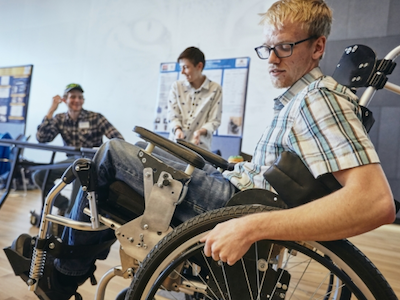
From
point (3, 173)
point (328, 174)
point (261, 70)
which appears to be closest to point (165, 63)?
point (261, 70)

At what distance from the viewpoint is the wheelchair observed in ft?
2.24

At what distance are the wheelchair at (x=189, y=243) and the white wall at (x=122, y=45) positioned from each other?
10.0 ft

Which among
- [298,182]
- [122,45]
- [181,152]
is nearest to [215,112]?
[181,152]

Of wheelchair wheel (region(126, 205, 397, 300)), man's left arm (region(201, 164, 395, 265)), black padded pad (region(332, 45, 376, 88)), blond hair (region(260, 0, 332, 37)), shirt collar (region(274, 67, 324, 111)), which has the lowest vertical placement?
wheelchair wheel (region(126, 205, 397, 300))

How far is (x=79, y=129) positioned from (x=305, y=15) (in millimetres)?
2466

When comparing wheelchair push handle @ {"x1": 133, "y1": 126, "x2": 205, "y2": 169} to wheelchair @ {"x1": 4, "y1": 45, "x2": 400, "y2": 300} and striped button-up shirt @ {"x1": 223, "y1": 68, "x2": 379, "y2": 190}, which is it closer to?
wheelchair @ {"x1": 4, "y1": 45, "x2": 400, "y2": 300}

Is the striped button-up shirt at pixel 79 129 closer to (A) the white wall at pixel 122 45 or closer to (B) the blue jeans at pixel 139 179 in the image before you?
(A) the white wall at pixel 122 45

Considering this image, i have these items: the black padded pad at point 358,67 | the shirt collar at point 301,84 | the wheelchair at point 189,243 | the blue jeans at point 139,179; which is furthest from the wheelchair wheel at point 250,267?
the black padded pad at point 358,67

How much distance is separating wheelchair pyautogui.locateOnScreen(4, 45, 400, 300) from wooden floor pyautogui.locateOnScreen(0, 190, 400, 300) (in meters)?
0.52

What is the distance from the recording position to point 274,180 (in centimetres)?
73

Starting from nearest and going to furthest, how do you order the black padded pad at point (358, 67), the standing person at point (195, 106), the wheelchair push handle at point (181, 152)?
A: the wheelchair push handle at point (181, 152) < the black padded pad at point (358, 67) < the standing person at point (195, 106)

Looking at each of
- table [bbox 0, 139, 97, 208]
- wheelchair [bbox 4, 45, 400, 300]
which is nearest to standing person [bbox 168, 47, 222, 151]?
table [bbox 0, 139, 97, 208]

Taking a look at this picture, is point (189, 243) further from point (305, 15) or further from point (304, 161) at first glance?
point (305, 15)

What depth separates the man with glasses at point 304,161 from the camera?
2.10 feet
